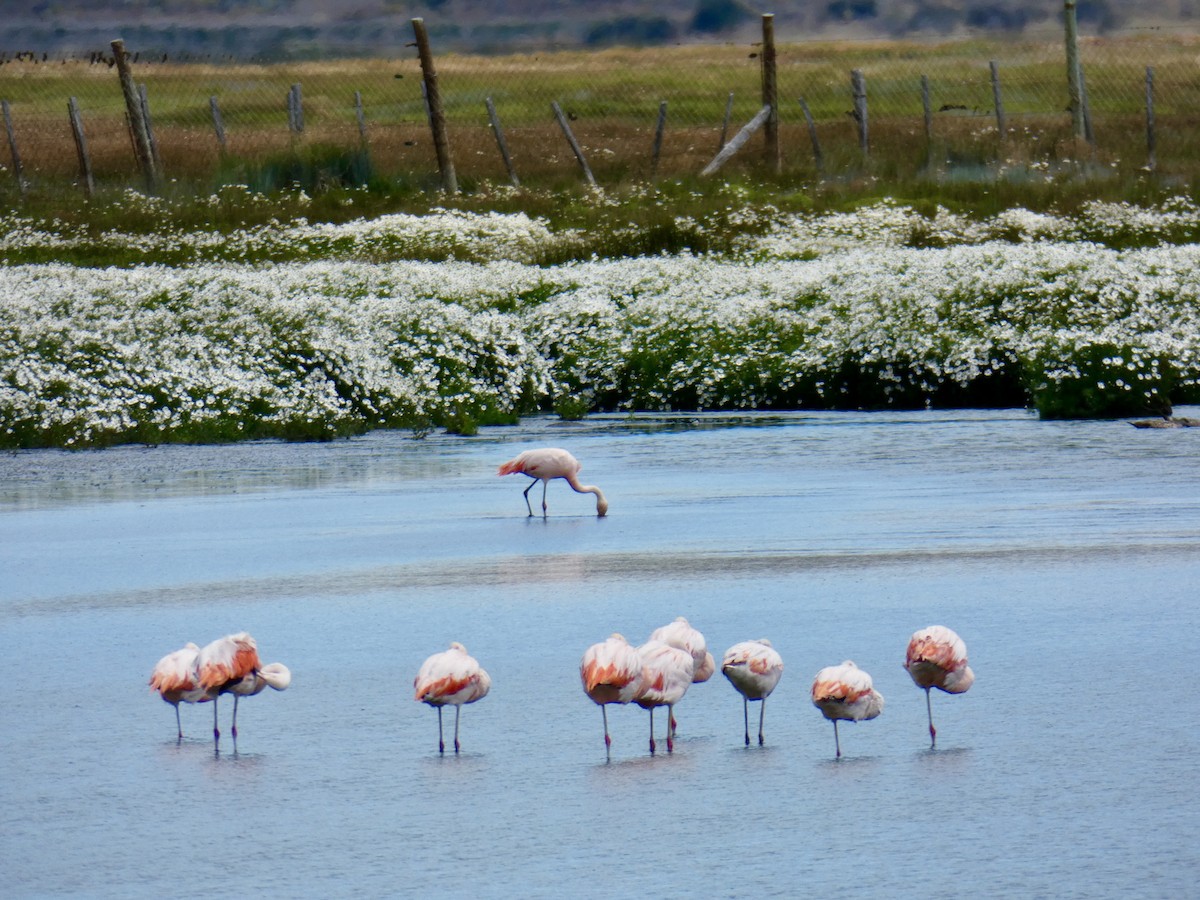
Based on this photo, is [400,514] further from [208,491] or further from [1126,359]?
[1126,359]

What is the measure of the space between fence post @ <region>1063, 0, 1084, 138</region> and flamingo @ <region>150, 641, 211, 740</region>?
1391 inches

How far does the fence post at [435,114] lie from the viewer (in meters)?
38.4

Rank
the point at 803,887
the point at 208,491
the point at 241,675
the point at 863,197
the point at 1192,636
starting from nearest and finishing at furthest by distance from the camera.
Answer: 1. the point at 803,887
2. the point at 241,675
3. the point at 1192,636
4. the point at 208,491
5. the point at 863,197

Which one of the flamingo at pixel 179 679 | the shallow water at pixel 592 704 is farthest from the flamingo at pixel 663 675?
the flamingo at pixel 179 679

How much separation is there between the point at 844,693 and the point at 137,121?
36327 millimetres

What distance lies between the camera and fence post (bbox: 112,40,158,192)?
1569 inches

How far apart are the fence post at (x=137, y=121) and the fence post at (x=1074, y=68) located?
58.4 feet

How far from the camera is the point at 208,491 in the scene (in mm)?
15359

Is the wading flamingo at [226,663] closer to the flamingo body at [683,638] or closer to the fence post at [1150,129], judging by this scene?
the flamingo body at [683,638]

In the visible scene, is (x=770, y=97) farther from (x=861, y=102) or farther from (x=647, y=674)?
(x=647, y=674)

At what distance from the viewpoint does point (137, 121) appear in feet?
133

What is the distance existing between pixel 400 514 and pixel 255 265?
16951 millimetres

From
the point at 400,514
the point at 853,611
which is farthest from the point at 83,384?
the point at 853,611

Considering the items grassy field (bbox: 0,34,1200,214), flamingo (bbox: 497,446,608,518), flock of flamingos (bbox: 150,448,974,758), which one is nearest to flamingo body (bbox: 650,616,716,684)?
flock of flamingos (bbox: 150,448,974,758)
